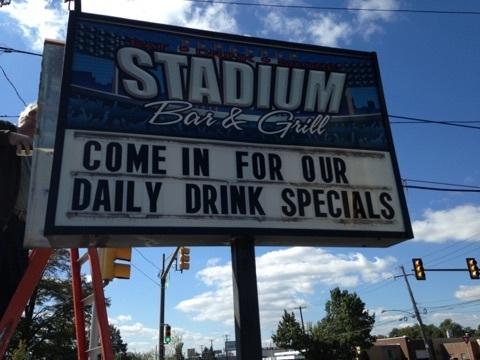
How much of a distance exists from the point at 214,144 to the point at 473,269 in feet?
78.8

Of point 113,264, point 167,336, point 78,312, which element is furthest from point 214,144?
point 167,336

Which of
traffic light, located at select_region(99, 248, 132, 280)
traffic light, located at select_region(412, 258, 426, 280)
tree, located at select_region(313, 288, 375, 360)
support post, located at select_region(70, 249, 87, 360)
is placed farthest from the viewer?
tree, located at select_region(313, 288, 375, 360)

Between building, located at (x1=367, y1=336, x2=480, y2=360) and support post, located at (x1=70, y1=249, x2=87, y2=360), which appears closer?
support post, located at (x1=70, y1=249, x2=87, y2=360)

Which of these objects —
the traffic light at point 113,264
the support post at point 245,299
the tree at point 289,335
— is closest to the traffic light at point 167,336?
the traffic light at point 113,264

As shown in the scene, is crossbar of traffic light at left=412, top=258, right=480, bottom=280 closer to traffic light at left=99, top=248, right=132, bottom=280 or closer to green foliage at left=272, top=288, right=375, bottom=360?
traffic light at left=99, top=248, right=132, bottom=280

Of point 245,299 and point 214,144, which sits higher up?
point 214,144

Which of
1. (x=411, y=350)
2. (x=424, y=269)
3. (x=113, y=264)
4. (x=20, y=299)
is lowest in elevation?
(x=20, y=299)

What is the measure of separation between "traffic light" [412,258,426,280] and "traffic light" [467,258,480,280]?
225 centimetres

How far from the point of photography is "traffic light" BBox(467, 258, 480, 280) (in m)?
25.7

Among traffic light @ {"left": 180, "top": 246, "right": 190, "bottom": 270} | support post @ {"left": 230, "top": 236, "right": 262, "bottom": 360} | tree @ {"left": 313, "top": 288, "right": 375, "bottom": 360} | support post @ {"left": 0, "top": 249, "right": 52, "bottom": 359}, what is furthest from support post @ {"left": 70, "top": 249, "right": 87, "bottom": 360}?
tree @ {"left": 313, "top": 288, "right": 375, "bottom": 360}

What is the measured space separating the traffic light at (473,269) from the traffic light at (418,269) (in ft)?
7.37

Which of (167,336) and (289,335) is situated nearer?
(167,336)

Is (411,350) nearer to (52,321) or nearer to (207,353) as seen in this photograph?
(207,353)

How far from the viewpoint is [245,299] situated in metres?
5.04
